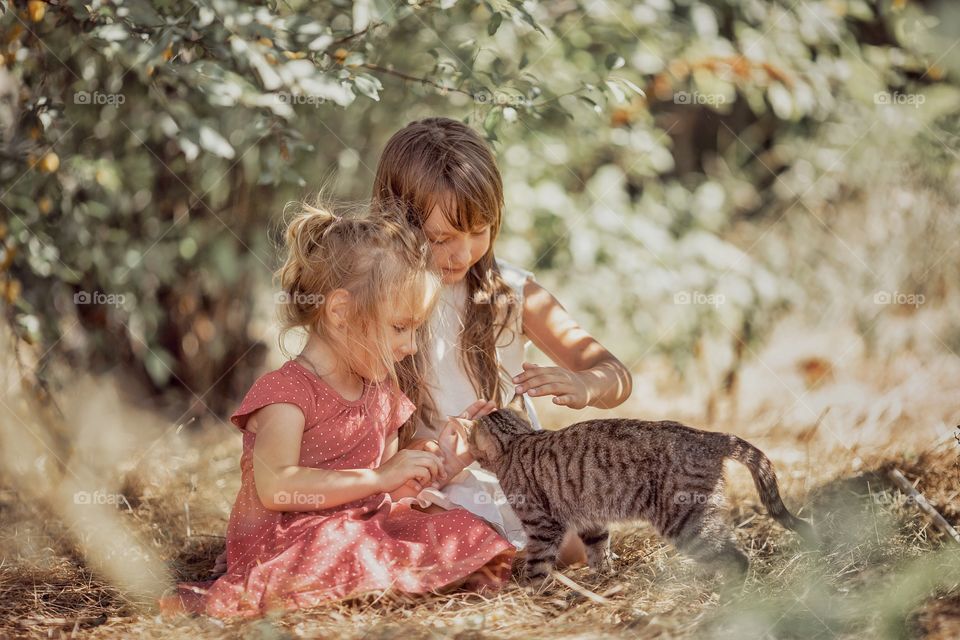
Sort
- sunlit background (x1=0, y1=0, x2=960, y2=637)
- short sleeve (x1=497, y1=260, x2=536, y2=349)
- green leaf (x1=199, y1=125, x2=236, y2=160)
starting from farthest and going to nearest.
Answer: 1. short sleeve (x1=497, y1=260, x2=536, y2=349)
2. green leaf (x1=199, y1=125, x2=236, y2=160)
3. sunlit background (x1=0, y1=0, x2=960, y2=637)

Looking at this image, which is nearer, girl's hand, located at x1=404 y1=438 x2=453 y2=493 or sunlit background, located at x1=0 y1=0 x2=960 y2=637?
sunlit background, located at x1=0 y1=0 x2=960 y2=637

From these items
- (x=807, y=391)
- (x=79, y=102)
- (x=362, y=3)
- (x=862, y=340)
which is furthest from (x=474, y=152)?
(x=862, y=340)

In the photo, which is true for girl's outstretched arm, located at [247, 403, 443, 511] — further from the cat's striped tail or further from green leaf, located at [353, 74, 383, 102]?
green leaf, located at [353, 74, 383, 102]

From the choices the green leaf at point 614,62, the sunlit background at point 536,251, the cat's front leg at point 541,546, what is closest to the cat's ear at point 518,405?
the cat's front leg at point 541,546

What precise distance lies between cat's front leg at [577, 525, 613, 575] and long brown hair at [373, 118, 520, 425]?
0.70 metres

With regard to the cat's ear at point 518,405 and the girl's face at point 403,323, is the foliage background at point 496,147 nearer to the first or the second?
the girl's face at point 403,323

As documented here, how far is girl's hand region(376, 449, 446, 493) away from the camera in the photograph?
287cm

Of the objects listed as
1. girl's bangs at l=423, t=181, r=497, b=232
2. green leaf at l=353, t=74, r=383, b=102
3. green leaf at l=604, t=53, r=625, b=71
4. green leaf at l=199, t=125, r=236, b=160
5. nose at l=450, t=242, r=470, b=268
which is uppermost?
green leaf at l=604, t=53, r=625, b=71

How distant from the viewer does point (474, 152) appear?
3197mm

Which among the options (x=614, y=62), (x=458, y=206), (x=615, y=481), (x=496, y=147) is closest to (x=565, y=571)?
(x=615, y=481)

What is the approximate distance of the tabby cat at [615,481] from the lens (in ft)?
9.12

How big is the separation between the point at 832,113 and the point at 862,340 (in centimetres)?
141

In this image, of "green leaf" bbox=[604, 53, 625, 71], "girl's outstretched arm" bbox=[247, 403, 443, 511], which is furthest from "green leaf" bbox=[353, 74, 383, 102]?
"girl's outstretched arm" bbox=[247, 403, 443, 511]

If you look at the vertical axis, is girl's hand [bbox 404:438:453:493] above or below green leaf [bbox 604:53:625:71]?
below
